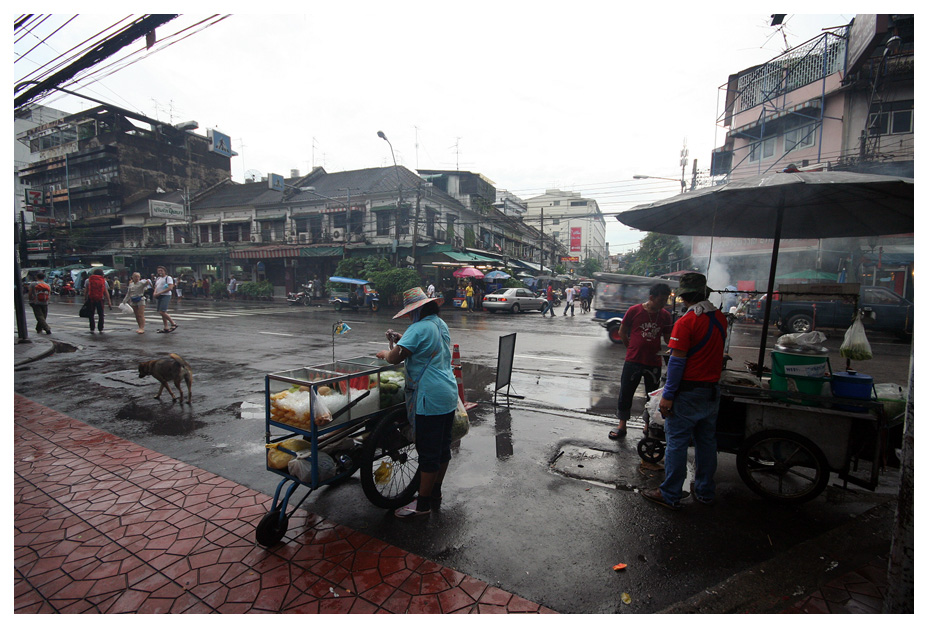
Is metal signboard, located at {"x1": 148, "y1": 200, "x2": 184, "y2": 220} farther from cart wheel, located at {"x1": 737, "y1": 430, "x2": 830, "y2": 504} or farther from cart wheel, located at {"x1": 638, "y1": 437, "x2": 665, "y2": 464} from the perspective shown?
cart wheel, located at {"x1": 737, "y1": 430, "x2": 830, "y2": 504}

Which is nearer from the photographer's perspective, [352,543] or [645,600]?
[645,600]

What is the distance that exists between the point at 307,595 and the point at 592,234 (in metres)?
108

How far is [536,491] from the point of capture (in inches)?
152

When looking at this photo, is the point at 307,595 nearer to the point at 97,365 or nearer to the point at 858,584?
the point at 858,584

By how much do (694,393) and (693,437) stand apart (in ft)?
1.37

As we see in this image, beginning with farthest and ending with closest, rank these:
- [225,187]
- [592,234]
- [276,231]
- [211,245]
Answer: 1. [592,234]
2. [225,187]
3. [211,245]
4. [276,231]

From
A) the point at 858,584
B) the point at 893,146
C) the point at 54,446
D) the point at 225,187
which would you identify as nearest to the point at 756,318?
the point at 893,146

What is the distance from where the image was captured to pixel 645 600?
2.57 m

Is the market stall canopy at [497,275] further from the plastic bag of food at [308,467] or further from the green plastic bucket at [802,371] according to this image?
the plastic bag of food at [308,467]

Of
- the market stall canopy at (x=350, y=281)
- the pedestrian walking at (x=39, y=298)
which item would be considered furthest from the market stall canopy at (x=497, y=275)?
the pedestrian walking at (x=39, y=298)

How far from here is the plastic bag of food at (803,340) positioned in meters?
3.69

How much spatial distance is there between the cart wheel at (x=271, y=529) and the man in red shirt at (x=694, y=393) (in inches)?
115

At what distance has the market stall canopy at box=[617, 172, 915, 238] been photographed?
12.7ft


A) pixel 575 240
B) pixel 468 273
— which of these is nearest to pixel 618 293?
pixel 468 273
